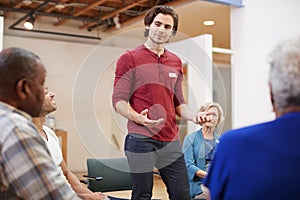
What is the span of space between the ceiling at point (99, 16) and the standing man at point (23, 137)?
14.9ft

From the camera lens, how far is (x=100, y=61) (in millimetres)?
2814

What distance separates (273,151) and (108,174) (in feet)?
8.42

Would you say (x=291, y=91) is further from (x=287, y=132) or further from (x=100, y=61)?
(x=100, y=61)

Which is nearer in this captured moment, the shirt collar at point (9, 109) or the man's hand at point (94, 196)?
the shirt collar at point (9, 109)

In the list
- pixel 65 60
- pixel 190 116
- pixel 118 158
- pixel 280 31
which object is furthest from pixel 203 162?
pixel 65 60

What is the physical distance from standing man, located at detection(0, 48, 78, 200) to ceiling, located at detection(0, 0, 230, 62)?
455cm

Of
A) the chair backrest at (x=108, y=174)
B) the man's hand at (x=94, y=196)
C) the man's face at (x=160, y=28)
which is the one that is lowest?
the chair backrest at (x=108, y=174)

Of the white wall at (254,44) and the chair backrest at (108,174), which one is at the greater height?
the white wall at (254,44)

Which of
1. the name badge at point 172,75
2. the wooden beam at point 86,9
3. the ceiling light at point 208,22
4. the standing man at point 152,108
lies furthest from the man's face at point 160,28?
the ceiling light at point 208,22

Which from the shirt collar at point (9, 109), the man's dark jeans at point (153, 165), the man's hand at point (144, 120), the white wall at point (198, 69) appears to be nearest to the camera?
the shirt collar at point (9, 109)

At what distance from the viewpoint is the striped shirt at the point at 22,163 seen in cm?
114

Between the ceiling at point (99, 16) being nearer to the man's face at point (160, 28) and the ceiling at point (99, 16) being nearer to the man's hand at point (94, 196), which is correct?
the man's face at point (160, 28)

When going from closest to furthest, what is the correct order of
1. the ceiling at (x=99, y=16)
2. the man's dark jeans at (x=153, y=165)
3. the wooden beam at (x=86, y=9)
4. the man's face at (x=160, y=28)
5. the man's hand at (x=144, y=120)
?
the man's hand at (x=144, y=120) < the man's dark jeans at (x=153, y=165) < the man's face at (x=160, y=28) < the ceiling at (x=99, y=16) < the wooden beam at (x=86, y=9)

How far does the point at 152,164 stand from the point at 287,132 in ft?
4.06
